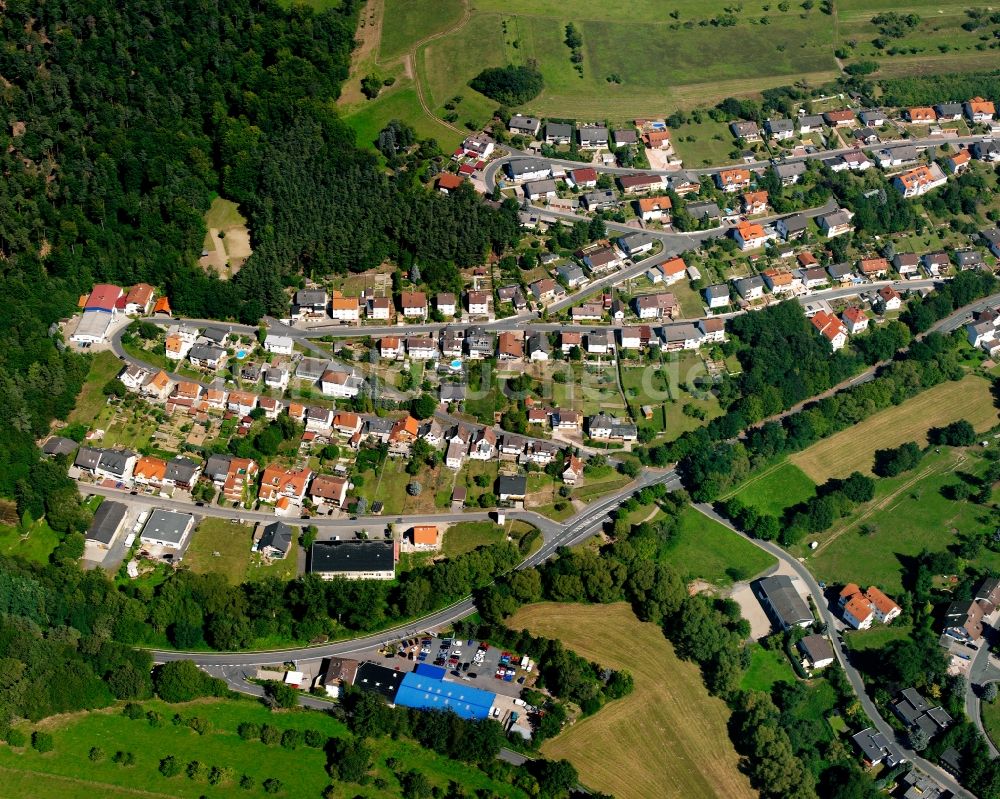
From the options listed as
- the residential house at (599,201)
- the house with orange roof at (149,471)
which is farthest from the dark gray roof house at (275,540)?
the residential house at (599,201)

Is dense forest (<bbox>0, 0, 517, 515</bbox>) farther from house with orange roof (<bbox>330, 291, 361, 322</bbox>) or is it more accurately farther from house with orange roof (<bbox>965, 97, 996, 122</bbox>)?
house with orange roof (<bbox>965, 97, 996, 122</bbox>)

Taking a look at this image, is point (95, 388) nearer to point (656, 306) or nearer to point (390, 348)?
point (390, 348)

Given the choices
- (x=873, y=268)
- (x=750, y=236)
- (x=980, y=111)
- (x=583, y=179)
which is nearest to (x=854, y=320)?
(x=873, y=268)

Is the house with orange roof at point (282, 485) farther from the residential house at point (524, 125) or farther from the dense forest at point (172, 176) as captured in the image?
the residential house at point (524, 125)

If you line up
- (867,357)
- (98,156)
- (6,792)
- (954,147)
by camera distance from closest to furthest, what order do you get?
(6,792), (867,357), (98,156), (954,147)

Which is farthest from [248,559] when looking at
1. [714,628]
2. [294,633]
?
[714,628]

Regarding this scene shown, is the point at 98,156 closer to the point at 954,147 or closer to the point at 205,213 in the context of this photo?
the point at 205,213
